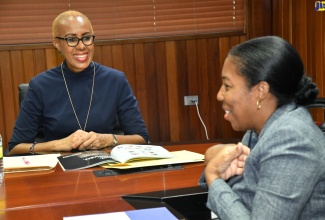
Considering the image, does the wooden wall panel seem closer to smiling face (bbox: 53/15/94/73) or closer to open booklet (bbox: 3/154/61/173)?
smiling face (bbox: 53/15/94/73)

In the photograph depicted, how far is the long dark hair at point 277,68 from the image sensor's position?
1079 millimetres

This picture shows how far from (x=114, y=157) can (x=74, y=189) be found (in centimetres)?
34

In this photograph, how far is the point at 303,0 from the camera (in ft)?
11.8

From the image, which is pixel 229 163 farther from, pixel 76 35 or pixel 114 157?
pixel 76 35

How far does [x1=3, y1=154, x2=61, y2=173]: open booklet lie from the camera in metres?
1.77

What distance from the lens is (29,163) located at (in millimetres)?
1836

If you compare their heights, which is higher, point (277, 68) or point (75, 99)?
point (277, 68)

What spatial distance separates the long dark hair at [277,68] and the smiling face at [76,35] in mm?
1491

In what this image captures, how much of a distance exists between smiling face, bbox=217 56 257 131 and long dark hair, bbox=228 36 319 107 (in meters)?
0.02

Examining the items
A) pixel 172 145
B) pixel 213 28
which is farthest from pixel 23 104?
pixel 213 28

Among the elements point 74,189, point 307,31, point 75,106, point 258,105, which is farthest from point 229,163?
point 307,31

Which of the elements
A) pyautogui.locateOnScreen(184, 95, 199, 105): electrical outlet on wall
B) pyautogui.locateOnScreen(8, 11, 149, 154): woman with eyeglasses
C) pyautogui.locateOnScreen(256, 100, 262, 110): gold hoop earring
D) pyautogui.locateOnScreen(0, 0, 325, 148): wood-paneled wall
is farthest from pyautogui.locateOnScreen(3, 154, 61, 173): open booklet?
pyautogui.locateOnScreen(184, 95, 199, 105): electrical outlet on wall

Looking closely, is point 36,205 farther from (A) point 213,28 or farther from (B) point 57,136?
(A) point 213,28

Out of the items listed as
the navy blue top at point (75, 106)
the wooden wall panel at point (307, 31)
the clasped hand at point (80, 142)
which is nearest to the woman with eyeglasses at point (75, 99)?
the navy blue top at point (75, 106)
